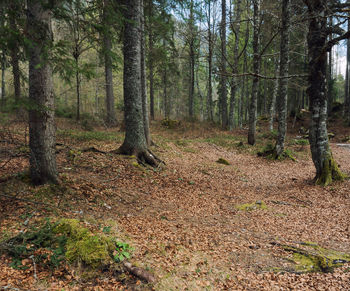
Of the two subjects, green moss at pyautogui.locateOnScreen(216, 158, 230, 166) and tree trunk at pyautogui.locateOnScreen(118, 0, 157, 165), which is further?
green moss at pyautogui.locateOnScreen(216, 158, 230, 166)

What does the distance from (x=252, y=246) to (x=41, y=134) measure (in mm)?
4710

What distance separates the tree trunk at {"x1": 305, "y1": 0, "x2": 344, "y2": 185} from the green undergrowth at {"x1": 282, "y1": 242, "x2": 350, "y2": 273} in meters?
4.22

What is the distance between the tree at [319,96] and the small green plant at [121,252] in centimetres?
700

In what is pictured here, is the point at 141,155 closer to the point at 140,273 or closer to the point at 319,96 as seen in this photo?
the point at 140,273

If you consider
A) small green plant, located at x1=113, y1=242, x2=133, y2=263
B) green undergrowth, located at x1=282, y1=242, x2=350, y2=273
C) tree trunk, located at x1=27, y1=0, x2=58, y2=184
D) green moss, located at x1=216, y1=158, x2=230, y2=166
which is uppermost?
tree trunk, located at x1=27, y1=0, x2=58, y2=184

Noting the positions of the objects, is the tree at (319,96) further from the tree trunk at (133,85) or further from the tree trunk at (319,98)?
the tree trunk at (133,85)

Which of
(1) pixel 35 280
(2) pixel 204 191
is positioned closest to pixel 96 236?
(1) pixel 35 280

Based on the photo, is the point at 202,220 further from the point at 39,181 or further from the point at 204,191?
the point at 39,181

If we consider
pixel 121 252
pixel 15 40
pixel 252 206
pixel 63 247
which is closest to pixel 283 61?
pixel 252 206

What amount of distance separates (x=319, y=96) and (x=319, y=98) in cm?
7

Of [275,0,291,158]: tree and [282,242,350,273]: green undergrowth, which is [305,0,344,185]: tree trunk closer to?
[275,0,291,158]: tree

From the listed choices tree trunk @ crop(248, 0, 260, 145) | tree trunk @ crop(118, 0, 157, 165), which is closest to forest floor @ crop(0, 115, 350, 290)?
tree trunk @ crop(118, 0, 157, 165)

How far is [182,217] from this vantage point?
5324 mm

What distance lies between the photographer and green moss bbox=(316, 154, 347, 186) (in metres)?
7.40
